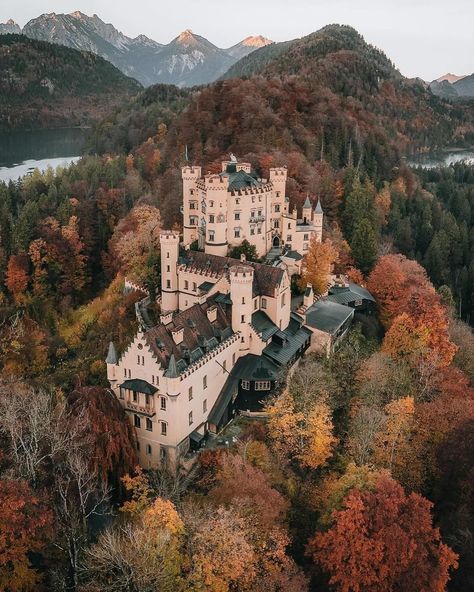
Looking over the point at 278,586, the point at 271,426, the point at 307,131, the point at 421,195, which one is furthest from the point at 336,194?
the point at 278,586

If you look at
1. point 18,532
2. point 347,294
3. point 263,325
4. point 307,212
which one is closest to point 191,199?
point 307,212

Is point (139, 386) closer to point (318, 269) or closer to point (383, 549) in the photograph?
point (383, 549)

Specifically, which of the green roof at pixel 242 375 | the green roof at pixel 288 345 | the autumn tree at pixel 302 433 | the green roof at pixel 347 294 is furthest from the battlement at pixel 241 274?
the green roof at pixel 347 294

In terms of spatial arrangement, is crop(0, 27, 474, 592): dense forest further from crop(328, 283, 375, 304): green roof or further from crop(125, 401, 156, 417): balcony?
crop(328, 283, 375, 304): green roof

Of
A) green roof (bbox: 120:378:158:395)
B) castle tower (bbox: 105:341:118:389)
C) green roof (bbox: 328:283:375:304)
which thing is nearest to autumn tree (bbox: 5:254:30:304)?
castle tower (bbox: 105:341:118:389)

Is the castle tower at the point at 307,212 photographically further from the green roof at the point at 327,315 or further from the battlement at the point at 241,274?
the battlement at the point at 241,274

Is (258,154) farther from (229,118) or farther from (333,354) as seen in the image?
(333,354)
